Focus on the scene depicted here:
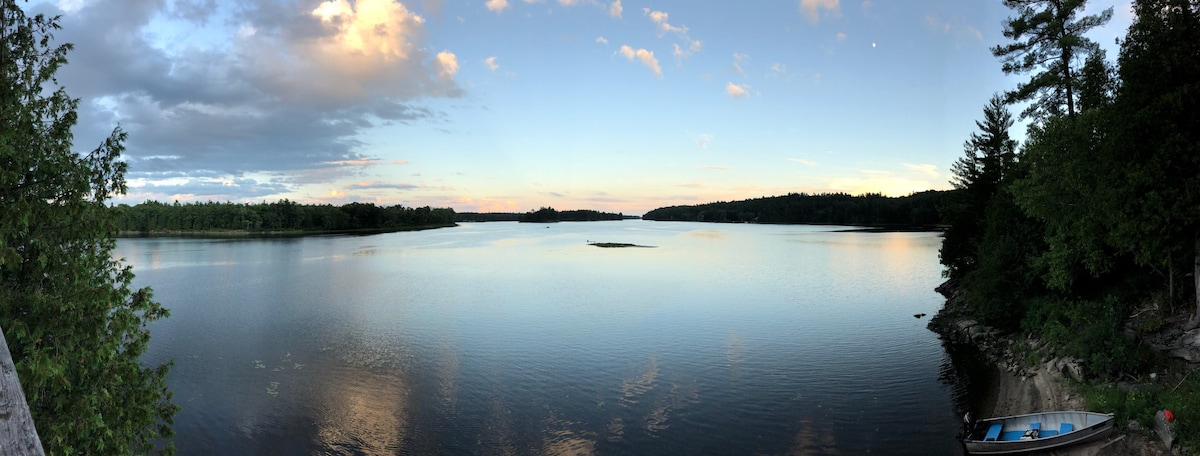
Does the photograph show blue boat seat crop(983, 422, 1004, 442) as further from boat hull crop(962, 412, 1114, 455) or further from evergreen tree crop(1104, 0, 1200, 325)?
evergreen tree crop(1104, 0, 1200, 325)

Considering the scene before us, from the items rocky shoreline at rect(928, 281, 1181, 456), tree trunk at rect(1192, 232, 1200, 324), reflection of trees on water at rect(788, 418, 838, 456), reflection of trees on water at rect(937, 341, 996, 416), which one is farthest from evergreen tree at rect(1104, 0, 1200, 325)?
reflection of trees on water at rect(788, 418, 838, 456)

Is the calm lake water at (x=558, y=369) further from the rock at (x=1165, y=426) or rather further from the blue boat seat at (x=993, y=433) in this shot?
the rock at (x=1165, y=426)

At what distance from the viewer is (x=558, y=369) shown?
22.2 m

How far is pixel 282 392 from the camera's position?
19469 mm

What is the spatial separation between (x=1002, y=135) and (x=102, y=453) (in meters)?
47.4

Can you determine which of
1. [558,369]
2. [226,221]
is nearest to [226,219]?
[226,221]

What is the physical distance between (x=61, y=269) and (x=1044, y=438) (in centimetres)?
2050

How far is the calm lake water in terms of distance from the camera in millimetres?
15656

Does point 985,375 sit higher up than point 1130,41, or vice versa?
point 1130,41

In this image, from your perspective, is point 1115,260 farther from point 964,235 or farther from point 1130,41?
point 964,235

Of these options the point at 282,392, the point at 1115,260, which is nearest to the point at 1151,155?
the point at 1115,260

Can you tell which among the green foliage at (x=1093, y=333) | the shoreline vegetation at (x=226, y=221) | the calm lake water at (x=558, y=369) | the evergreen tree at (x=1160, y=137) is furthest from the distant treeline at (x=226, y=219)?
the evergreen tree at (x=1160, y=137)

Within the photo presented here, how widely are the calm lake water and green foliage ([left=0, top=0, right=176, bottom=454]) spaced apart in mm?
6032

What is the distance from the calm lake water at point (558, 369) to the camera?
15656mm
